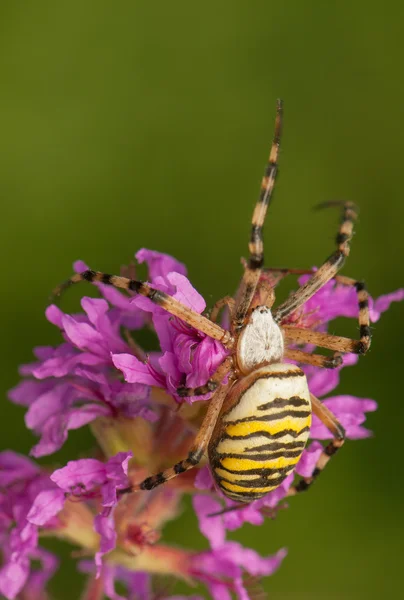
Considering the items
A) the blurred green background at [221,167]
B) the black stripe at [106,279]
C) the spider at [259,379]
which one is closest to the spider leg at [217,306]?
the spider at [259,379]

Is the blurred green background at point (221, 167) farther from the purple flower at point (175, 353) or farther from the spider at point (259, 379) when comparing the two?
the purple flower at point (175, 353)

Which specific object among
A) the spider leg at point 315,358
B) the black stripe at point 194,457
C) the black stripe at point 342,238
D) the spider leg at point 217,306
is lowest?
the black stripe at point 194,457

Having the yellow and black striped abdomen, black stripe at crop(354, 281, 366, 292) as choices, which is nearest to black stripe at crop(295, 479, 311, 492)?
the yellow and black striped abdomen

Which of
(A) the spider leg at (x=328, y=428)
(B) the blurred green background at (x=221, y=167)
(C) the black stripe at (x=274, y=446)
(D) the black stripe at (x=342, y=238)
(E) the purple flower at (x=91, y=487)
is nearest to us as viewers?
(C) the black stripe at (x=274, y=446)

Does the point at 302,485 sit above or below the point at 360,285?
below

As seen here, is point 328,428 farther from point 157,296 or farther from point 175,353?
point 157,296

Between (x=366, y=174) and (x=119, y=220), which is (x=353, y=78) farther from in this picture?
(x=119, y=220)

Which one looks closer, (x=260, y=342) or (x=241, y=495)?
(x=241, y=495)

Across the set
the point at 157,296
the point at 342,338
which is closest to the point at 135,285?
the point at 157,296

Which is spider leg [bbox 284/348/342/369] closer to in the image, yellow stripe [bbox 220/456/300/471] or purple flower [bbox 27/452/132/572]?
yellow stripe [bbox 220/456/300/471]
